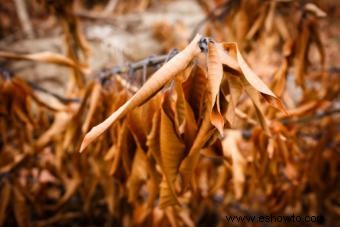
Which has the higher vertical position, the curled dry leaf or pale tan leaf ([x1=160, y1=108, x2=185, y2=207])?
the curled dry leaf

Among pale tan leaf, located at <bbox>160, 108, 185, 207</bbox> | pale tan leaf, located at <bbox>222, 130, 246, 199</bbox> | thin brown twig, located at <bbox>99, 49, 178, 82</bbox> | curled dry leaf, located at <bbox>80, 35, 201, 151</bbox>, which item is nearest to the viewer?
curled dry leaf, located at <bbox>80, 35, 201, 151</bbox>

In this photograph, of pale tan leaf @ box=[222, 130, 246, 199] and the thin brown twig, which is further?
pale tan leaf @ box=[222, 130, 246, 199]

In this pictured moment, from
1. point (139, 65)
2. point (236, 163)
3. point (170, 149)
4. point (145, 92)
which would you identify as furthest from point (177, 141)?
point (236, 163)

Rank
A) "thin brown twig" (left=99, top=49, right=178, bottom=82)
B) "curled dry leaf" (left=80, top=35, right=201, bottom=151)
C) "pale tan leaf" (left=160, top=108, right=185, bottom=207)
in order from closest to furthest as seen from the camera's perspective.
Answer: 1. "curled dry leaf" (left=80, top=35, right=201, bottom=151)
2. "pale tan leaf" (left=160, top=108, right=185, bottom=207)
3. "thin brown twig" (left=99, top=49, right=178, bottom=82)

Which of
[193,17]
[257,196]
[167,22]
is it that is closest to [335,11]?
[193,17]

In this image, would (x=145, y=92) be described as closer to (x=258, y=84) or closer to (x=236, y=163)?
(x=258, y=84)

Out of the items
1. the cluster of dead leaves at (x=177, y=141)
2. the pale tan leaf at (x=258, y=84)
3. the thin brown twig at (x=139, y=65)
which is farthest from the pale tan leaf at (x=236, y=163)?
the pale tan leaf at (x=258, y=84)

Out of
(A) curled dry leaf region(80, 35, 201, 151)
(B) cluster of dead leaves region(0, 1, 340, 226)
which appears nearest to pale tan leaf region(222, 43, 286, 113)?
(B) cluster of dead leaves region(0, 1, 340, 226)

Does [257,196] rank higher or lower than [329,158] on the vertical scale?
lower

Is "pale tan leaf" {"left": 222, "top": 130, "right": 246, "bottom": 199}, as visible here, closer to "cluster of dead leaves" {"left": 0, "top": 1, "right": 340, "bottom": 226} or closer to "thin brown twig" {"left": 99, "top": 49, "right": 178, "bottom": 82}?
"cluster of dead leaves" {"left": 0, "top": 1, "right": 340, "bottom": 226}

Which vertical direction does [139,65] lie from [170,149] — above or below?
above

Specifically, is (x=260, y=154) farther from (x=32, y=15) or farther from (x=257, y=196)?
(x=32, y=15)
